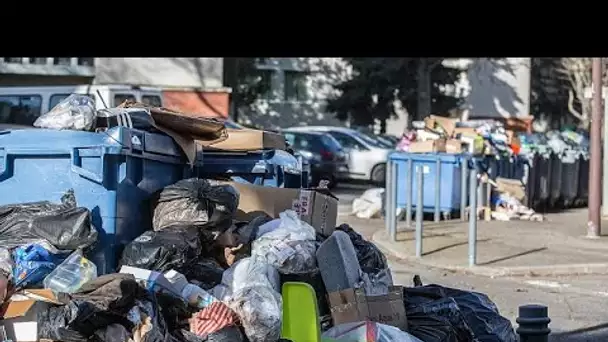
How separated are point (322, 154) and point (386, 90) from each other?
1788cm

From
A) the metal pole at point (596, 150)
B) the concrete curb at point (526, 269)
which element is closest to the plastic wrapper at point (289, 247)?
the concrete curb at point (526, 269)

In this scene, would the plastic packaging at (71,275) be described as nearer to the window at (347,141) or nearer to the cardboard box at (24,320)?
the cardboard box at (24,320)

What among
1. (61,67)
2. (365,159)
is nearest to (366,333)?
(365,159)

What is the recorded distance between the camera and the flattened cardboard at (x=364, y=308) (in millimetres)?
6832

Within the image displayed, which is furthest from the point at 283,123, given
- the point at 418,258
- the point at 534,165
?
the point at 418,258

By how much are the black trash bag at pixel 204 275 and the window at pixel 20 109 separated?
11.1m

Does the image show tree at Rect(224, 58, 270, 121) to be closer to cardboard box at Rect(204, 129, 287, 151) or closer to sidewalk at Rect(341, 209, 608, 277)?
sidewalk at Rect(341, 209, 608, 277)

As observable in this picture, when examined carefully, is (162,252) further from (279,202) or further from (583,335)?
(583,335)

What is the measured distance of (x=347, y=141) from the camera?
3108 centimetres

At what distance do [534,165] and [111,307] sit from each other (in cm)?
1644

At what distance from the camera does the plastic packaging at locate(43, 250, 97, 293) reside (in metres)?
6.02

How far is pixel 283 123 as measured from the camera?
53281mm

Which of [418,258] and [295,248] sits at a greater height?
[295,248]
